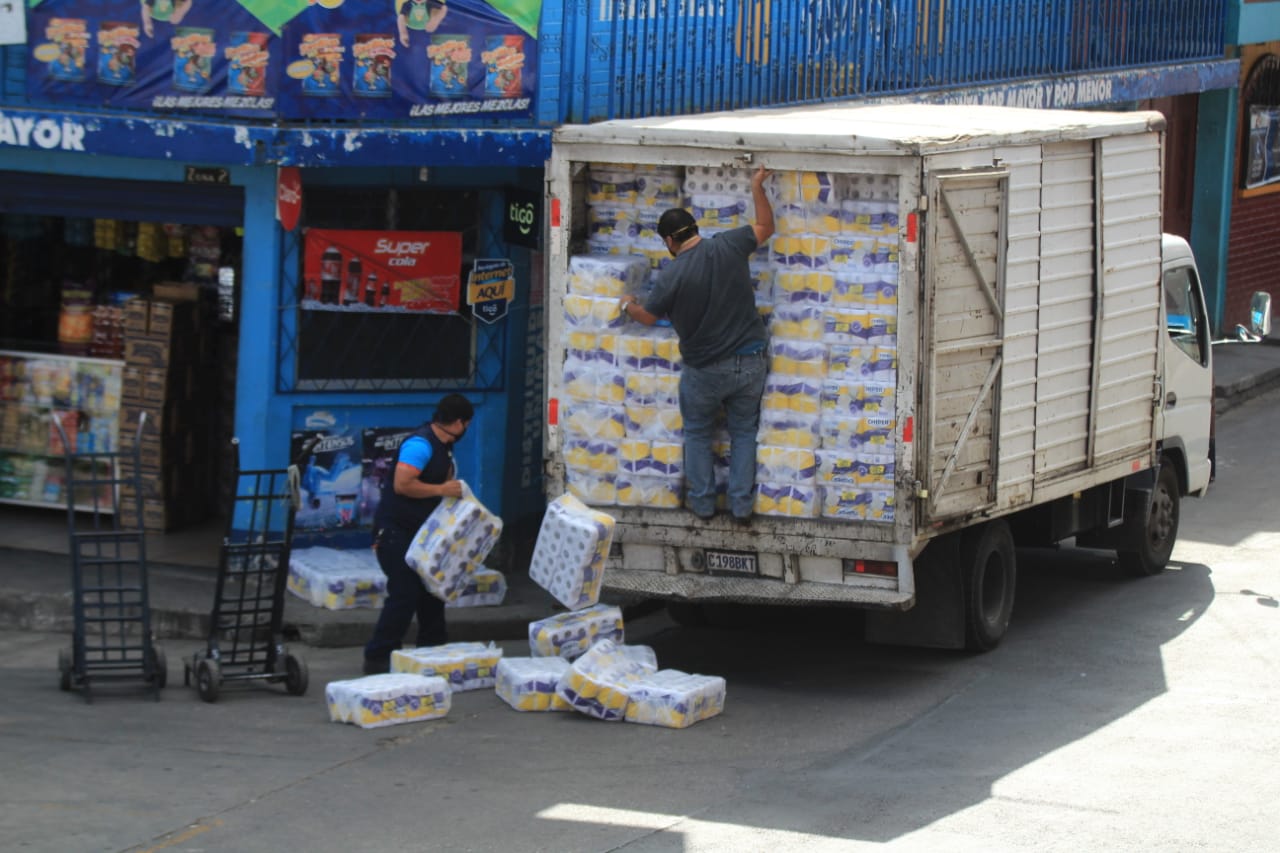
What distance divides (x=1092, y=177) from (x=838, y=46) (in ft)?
13.8

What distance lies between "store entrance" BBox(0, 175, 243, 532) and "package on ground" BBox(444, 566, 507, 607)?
2577 millimetres

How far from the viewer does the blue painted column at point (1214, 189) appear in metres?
23.8

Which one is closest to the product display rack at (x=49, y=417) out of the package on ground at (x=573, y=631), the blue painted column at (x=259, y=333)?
the blue painted column at (x=259, y=333)

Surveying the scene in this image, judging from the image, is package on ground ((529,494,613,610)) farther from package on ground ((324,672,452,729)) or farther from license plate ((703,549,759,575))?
package on ground ((324,672,452,729))

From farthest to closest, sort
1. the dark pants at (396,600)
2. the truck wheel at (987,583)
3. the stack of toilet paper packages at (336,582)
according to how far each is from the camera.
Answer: the stack of toilet paper packages at (336,582)
the truck wheel at (987,583)
the dark pants at (396,600)

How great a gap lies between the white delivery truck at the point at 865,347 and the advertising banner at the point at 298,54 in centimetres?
147

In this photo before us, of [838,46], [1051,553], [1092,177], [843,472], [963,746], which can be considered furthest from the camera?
[838,46]

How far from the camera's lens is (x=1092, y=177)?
11.1 meters

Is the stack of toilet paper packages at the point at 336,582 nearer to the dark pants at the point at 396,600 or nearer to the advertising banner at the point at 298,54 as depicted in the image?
the dark pants at the point at 396,600

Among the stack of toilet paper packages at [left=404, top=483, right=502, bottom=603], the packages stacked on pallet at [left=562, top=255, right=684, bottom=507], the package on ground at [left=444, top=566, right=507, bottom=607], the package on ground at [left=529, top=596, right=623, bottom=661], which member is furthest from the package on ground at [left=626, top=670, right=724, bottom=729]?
the package on ground at [left=444, top=566, right=507, bottom=607]

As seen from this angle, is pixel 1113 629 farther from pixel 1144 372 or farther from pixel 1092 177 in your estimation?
pixel 1092 177

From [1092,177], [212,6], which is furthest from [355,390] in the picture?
[1092,177]

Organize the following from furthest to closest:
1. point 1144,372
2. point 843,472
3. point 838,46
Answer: point 838,46, point 1144,372, point 843,472

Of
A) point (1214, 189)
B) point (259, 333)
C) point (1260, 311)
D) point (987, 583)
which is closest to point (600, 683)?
point (987, 583)
